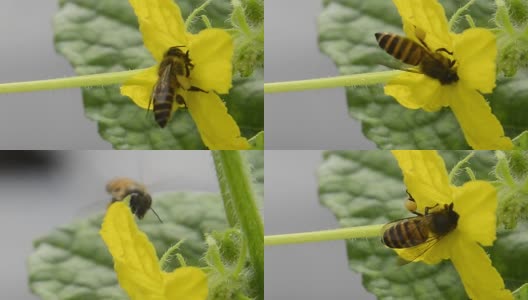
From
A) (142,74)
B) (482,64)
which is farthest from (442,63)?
(142,74)

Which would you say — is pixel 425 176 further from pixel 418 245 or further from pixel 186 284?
pixel 186 284

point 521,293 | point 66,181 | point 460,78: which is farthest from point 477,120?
point 66,181

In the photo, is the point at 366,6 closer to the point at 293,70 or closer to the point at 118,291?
the point at 293,70

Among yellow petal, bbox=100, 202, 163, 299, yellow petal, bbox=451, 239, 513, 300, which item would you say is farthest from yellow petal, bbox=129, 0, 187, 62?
yellow petal, bbox=451, 239, 513, 300

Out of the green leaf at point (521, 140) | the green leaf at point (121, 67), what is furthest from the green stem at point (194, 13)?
the green leaf at point (521, 140)

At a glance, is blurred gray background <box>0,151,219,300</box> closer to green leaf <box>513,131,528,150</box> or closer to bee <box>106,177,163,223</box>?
bee <box>106,177,163,223</box>

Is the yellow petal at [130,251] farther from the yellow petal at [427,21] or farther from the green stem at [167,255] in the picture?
the yellow petal at [427,21]

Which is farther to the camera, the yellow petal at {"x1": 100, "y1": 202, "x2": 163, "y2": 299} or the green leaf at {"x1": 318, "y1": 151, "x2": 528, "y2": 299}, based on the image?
the green leaf at {"x1": 318, "y1": 151, "x2": 528, "y2": 299}
